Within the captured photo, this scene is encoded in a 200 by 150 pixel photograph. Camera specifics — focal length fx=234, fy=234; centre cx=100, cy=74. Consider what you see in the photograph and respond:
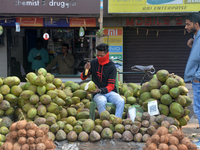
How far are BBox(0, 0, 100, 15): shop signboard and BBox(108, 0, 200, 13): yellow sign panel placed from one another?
732mm

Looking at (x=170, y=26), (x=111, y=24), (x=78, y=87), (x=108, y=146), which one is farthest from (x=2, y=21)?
(x=108, y=146)

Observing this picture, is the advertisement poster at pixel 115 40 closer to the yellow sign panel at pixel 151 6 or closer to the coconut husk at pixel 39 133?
the yellow sign panel at pixel 151 6

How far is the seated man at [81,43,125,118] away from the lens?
4.30 m

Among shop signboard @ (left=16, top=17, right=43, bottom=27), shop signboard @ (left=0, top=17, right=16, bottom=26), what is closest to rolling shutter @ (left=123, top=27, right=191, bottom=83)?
shop signboard @ (left=16, top=17, right=43, bottom=27)

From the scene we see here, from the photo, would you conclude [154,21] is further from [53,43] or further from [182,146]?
[182,146]

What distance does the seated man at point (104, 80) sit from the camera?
14.1 feet

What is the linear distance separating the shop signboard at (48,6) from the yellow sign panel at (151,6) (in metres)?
0.73

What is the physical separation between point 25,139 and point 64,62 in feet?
20.2

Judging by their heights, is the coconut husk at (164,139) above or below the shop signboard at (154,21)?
below

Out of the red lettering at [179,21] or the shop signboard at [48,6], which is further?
the red lettering at [179,21]

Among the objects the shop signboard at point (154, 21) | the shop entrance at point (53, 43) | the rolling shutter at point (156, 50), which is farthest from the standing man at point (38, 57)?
the shop signboard at point (154, 21)

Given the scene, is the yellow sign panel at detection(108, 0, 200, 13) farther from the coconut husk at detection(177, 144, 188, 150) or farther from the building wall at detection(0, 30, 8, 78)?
the coconut husk at detection(177, 144, 188, 150)

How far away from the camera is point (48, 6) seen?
858 centimetres

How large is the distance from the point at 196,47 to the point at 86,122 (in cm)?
212
